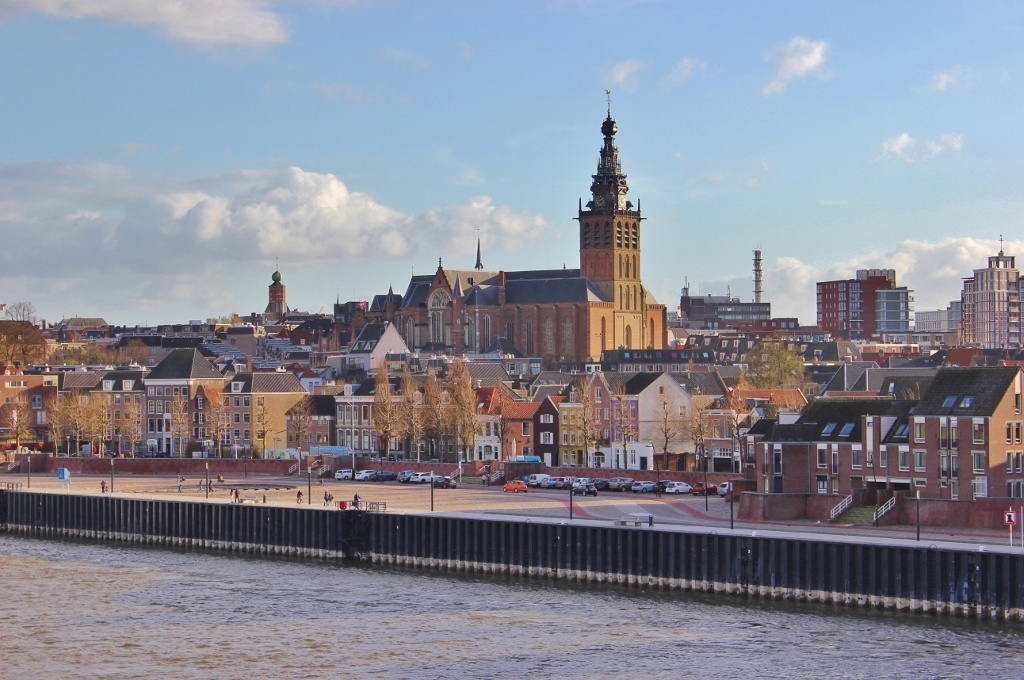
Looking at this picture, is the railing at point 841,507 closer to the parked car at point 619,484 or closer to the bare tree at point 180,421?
the parked car at point 619,484

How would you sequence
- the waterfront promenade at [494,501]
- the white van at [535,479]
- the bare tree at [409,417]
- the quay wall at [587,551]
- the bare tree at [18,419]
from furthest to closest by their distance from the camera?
the bare tree at [18,419] < the bare tree at [409,417] < the white van at [535,479] < the waterfront promenade at [494,501] < the quay wall at [587,551]

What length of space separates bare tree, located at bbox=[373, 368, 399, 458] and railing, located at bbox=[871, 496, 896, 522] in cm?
6666

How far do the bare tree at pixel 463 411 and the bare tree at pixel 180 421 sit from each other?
32.0 metres

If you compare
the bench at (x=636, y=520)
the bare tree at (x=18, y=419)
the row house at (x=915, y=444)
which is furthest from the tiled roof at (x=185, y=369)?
the bench at (x=636, y=520)

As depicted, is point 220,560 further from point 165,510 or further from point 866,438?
point 866,438

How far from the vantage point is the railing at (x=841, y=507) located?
295 ft

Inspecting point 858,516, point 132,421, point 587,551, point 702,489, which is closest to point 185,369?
point 132,421

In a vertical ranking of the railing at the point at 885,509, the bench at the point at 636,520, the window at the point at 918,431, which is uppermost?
the window at the point at 918,431

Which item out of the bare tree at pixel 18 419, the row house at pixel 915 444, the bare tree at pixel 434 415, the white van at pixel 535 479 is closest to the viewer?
the row house at pixel 915 444

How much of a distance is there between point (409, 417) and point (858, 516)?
63564mm

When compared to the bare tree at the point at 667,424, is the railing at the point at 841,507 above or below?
below

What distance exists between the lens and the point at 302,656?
6462 centimetres

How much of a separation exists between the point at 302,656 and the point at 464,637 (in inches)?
271

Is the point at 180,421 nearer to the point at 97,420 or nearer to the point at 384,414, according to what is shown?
the point at 97,420
